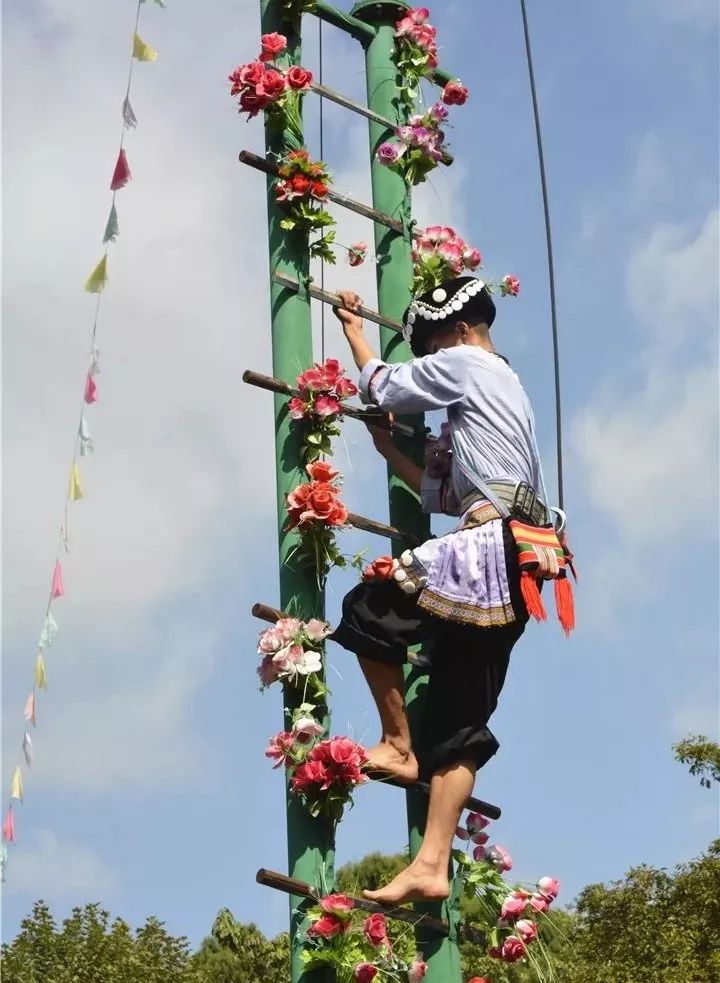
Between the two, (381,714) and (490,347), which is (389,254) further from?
(381,714)

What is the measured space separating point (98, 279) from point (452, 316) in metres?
1.51

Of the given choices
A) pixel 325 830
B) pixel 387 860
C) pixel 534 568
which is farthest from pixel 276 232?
pixel 387 860

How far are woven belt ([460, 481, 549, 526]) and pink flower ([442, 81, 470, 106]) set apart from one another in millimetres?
2546

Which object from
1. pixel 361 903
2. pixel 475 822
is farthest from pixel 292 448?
pixel 361 903

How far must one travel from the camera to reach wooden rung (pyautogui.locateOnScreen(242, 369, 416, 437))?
636cm

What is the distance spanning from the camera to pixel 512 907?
619 cm

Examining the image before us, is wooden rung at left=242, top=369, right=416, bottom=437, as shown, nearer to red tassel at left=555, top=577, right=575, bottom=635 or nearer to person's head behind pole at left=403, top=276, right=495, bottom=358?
person's head behind pole at left=403, top=276, right=495, bottom=358

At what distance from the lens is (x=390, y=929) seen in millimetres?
5973

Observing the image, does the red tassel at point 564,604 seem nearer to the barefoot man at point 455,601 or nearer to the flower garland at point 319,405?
the barefoot man at point 455,601

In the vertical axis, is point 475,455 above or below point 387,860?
below

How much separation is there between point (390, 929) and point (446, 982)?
0.30 metres

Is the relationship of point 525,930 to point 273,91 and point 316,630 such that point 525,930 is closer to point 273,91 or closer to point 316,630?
point 316,630

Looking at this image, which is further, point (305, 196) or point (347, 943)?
point (305, 196)

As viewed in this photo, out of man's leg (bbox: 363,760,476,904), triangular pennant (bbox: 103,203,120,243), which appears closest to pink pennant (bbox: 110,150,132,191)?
triangular pennant (bbox: 103,203,120,243)
